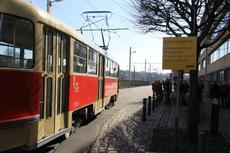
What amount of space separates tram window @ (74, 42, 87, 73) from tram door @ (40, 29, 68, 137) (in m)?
1.32

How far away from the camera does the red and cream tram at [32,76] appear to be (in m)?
8.63

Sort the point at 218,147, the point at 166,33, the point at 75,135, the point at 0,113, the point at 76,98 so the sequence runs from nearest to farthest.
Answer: the point at 0,113 < the point at 218,147 < the point at 76,98 < the point at 75,135 < the point at 166,33

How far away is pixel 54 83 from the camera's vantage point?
10773 mm

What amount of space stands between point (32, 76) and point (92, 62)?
7.79 m

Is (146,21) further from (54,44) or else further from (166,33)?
(54,44)

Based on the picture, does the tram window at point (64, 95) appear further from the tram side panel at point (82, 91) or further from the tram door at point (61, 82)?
the tram side panel at point (82, 91)

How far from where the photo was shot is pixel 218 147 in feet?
40.0

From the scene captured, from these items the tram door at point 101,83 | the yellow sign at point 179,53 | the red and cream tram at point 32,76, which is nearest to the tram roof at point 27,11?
the red and cream tram at point 32,76

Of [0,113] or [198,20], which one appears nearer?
[0,113]

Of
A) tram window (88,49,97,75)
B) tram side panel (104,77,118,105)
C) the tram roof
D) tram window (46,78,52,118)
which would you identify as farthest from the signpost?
tram side panel (104,77,118,105)

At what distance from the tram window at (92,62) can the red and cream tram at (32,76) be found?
3888 millimetres

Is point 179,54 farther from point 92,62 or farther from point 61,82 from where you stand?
point 92,62

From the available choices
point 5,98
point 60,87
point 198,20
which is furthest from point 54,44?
point 198,20

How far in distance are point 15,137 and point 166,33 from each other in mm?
8340
